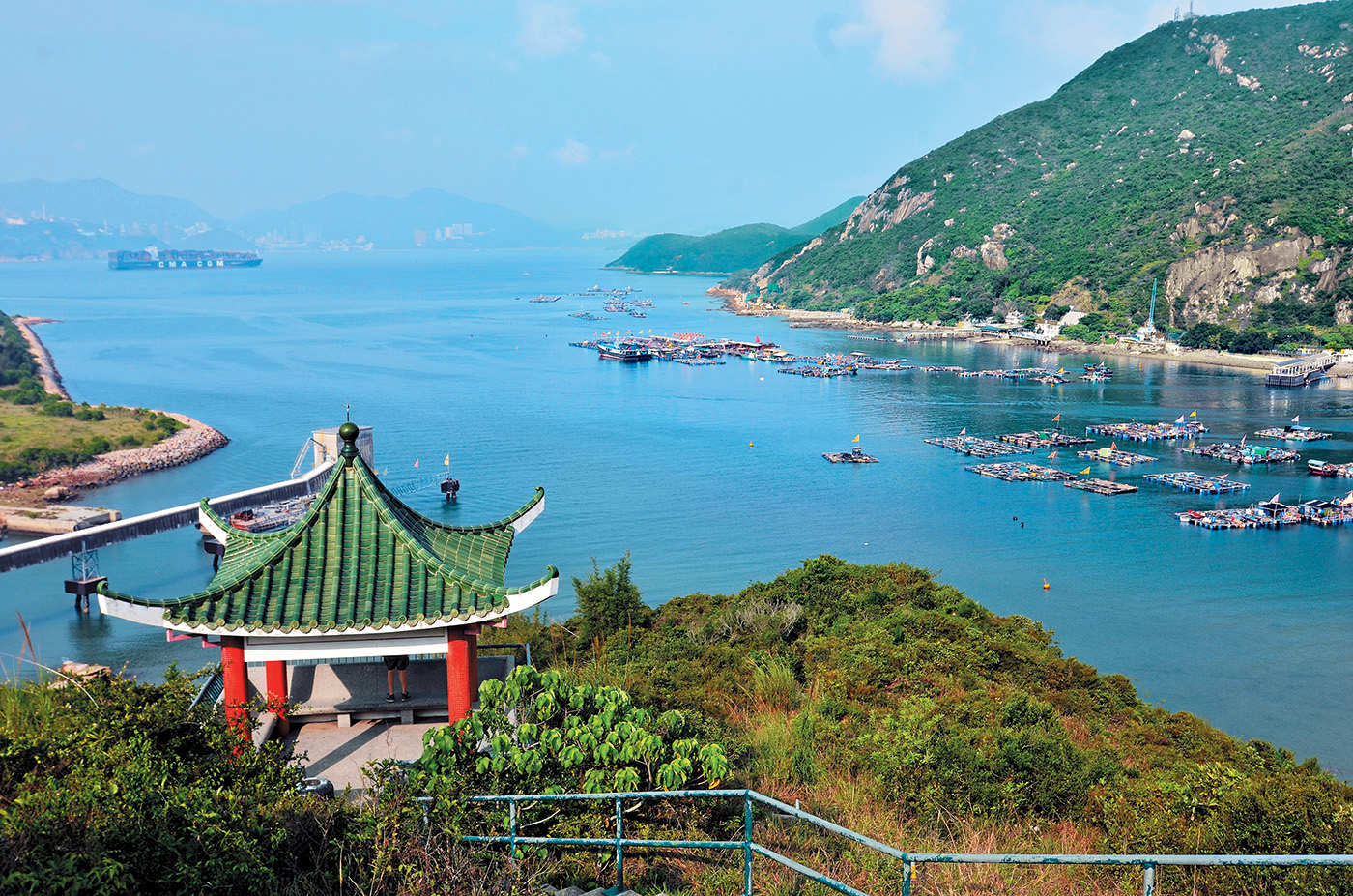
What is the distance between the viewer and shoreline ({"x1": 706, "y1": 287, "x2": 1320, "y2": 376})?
277ft

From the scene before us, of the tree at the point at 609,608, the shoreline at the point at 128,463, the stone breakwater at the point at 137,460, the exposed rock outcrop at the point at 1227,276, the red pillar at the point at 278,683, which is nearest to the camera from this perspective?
the red pillar at the point at 278,683

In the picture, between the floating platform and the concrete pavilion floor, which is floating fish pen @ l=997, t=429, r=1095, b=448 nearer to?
the floating platform

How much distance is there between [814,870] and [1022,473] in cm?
4738

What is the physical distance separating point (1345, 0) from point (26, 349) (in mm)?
163974

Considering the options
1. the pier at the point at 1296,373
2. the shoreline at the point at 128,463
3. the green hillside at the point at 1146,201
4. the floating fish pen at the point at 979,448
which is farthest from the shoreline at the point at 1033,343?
the shoreline at the point at 128,463

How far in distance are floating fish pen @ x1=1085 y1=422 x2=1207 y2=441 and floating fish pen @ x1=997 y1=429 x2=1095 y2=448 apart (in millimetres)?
1673

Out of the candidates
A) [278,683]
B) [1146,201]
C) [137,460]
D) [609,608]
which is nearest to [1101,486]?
[609,608]

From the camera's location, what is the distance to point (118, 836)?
16.2 feet

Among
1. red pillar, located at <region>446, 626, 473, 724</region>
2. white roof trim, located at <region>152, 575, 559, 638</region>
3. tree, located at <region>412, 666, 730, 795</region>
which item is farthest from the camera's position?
red pillar, located at <region>446, 626, 473, 724</region>

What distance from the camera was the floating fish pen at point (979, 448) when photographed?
180ft

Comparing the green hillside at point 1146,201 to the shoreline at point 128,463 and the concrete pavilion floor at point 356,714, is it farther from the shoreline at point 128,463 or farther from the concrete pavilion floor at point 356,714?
the concrete pavilion floor at point 356,714

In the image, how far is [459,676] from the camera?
27.2ft

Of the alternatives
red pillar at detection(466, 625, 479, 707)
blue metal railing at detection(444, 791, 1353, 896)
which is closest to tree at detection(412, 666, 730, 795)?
blue metal railing at detection(444, 791, 1353, 896)

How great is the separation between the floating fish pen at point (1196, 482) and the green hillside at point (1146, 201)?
50.7 meters
